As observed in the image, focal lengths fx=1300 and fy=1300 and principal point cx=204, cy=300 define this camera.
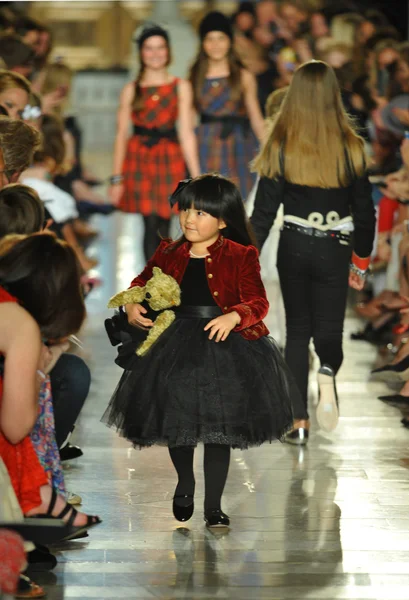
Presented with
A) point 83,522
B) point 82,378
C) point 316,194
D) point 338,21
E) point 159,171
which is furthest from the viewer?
point 338,21

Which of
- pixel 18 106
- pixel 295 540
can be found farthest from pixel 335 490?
pixel 18 106

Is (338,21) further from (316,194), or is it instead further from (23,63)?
(316,194)

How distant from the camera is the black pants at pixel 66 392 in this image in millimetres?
4648

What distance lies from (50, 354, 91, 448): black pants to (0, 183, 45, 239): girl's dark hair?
64 centimetres

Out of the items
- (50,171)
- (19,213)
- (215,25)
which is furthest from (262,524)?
(215,25)

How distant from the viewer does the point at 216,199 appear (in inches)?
171

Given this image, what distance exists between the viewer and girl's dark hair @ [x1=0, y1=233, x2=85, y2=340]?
372cm

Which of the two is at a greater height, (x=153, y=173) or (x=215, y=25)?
(x=215, y=25)

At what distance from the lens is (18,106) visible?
6.30m

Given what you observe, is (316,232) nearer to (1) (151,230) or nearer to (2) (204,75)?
(1) (151,230)

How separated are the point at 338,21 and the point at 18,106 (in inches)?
525

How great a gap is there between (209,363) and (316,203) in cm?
146

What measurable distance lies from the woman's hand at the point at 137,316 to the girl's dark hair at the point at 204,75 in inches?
172

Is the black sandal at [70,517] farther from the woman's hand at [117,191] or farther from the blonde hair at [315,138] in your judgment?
the woman's hand at [117,191]
